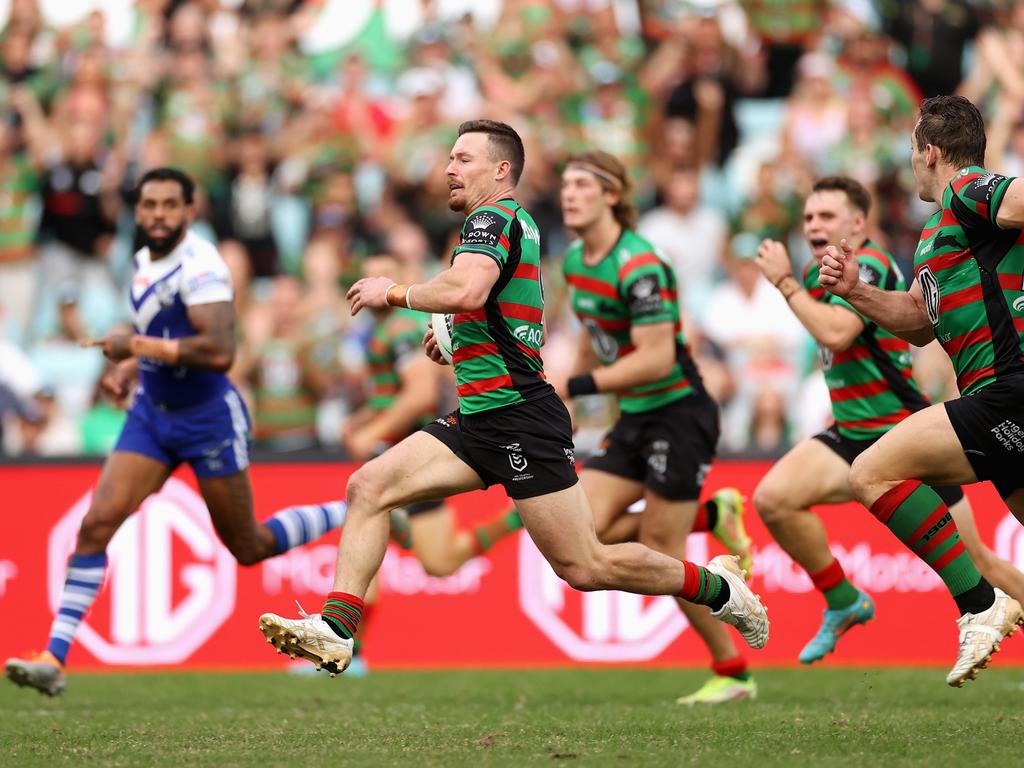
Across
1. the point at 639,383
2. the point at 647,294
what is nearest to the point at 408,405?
the point at 639,383

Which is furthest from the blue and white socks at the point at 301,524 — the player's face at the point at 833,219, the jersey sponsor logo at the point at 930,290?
the jersey sponsor logo at the point at 930,290

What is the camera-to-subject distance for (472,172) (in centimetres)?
743

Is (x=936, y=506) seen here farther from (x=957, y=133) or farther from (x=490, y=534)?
(x=490, y=534)

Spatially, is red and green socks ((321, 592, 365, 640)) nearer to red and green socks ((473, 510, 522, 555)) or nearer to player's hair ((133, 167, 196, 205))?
player's hair ((133, 167, 196, 205))

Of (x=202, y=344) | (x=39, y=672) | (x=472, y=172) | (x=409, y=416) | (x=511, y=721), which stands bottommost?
(x=511, y=721)

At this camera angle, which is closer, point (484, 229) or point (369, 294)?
point (369, 294)

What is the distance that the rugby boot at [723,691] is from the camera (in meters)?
9.43

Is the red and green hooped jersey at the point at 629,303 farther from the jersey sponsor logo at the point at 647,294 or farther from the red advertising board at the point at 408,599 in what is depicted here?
the red advertising board at the point at 408,599

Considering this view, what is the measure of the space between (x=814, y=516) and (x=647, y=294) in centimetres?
166

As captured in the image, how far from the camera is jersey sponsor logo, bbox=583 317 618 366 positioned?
9.65 metres

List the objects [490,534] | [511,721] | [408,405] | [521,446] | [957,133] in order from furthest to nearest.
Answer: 1. [408,405]
2. [490,534]
3. [511,721]
4. [521,446]
5. [957,133]

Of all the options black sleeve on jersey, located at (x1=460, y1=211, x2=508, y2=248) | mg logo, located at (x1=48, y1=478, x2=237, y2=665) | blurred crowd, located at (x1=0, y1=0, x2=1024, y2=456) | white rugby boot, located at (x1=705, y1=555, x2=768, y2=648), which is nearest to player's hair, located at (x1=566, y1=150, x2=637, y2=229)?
black sleeve on jersey, located at (x1=460, y1=211, x2=508, y2=248)

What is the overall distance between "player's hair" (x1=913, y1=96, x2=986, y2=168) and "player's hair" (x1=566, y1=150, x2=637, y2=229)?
268 centimetres

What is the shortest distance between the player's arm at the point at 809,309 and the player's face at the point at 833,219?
57 centimetres
